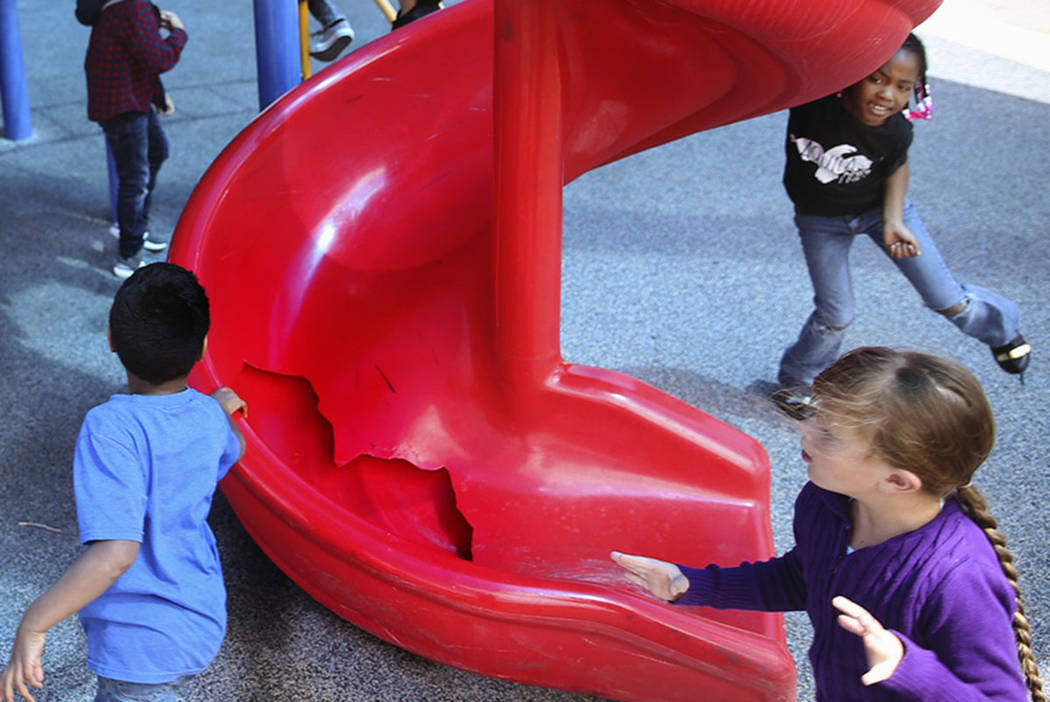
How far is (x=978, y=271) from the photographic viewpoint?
2.37 meters

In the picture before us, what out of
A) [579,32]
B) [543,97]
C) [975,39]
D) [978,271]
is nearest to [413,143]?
[579,32]

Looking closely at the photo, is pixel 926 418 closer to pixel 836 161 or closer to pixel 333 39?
pixel 836 161

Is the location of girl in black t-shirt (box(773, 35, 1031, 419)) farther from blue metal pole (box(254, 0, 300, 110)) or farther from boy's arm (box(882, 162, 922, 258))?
blue metal pole (box(254, 0, 300, 110))

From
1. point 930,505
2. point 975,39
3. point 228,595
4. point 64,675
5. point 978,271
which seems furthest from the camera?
point 975,39

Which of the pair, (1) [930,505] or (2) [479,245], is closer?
(1) [930,505]

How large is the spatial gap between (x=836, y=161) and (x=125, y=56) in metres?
1.38

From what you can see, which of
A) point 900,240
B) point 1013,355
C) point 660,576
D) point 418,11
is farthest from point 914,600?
point 418,11

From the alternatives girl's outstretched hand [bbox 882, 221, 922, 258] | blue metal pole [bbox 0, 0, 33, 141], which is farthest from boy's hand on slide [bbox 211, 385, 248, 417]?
blue metal pole [bbox 0, 0, 33, 141]

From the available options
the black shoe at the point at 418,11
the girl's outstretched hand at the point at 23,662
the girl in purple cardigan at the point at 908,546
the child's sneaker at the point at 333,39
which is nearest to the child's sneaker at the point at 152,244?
the child's sneaker at the point at 333,39

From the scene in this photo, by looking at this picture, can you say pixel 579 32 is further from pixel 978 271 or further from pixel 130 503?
pixel 978 271

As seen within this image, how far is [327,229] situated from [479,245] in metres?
0.26

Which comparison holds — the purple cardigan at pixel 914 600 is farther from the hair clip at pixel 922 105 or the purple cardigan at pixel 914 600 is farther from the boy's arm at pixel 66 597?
the hair clip at pixel 922 105

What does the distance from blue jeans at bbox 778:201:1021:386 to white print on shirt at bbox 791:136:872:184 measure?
0.08 m

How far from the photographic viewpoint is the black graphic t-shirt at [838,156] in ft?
5.49
